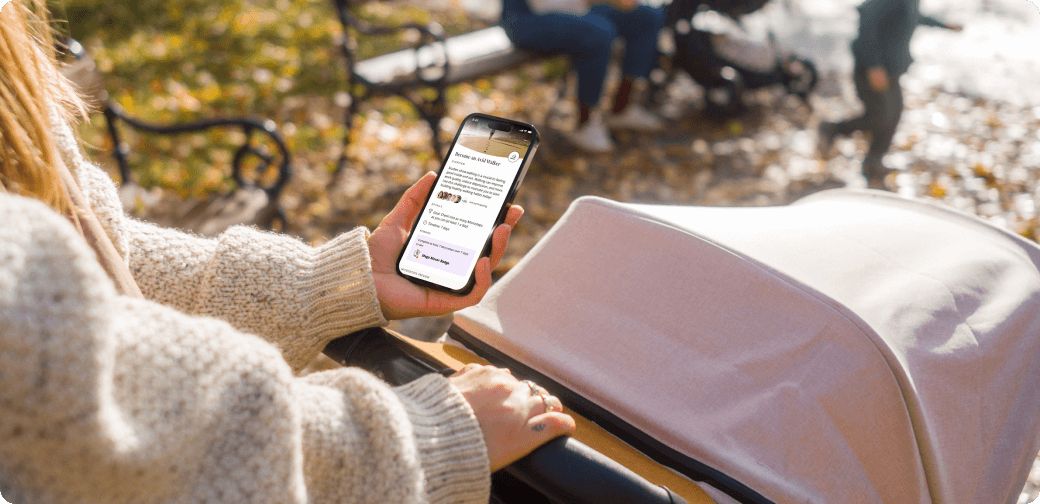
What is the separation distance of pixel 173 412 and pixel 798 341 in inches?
40.9

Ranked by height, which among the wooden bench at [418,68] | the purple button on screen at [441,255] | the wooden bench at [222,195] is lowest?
the wooden bench at [222,195]

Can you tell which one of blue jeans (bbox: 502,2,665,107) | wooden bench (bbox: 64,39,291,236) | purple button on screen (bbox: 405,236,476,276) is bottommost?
wooden bench (bbox: 64,39,291,236)

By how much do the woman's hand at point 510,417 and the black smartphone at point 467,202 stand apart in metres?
0.37

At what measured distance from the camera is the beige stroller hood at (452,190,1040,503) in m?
1.15

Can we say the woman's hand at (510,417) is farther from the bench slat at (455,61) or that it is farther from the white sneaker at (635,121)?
the white sneaker at (635,121)

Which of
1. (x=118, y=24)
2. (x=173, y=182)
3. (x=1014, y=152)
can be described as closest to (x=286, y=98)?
(x=173, y=182)

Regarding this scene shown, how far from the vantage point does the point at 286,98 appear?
14.9ft

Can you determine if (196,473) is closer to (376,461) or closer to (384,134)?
(376,461)

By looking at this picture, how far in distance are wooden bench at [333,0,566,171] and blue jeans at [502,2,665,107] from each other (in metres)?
0.22

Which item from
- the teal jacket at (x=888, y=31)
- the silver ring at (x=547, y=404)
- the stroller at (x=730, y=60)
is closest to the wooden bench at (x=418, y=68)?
the stroller at (x=730, y=60)

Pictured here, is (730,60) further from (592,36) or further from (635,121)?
(592,36)

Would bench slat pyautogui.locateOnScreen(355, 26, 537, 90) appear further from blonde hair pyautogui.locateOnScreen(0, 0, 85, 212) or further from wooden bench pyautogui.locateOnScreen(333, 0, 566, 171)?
blonde hair pyautogui.locateOnScreen(0, 0, 85, 212)

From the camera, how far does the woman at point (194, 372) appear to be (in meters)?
0.59

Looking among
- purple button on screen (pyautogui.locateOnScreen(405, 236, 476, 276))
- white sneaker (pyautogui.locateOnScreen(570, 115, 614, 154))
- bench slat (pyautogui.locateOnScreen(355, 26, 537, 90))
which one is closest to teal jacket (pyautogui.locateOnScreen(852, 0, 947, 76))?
white sneaker (pyautogui.locateOnScreen(570, 115, 614, 154))
